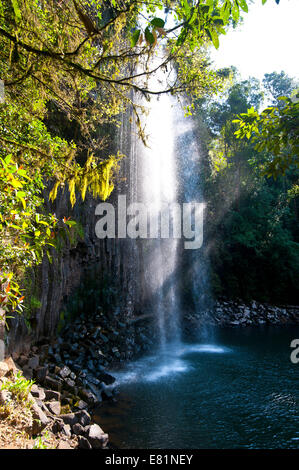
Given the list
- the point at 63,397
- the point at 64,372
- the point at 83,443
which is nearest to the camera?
the point at 83,443

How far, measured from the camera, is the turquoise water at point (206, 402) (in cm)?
628

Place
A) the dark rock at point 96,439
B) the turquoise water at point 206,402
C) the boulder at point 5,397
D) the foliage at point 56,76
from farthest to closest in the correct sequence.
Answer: the turquoise water at point 206,402 < the dark rock at point 96,439 < the boulder at point 5,397 < the foliage at point 56,76

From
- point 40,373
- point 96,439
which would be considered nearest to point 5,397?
point 96,439

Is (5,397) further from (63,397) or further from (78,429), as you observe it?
(63,397)

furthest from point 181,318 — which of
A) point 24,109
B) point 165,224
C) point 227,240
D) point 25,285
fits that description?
point 24,109

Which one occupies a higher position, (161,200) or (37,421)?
(161,200)

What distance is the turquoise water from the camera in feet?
20.6

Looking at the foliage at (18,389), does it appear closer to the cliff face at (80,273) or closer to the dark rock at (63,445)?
the dark rock at (63,445)

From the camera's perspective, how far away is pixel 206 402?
26.1 feet

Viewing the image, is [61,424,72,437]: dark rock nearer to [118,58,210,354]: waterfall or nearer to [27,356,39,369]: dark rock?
[27,356,39,369]: dark rock

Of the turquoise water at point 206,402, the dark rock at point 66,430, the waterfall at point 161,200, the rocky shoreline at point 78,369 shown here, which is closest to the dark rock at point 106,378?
the rocky shoreline at point 78,369

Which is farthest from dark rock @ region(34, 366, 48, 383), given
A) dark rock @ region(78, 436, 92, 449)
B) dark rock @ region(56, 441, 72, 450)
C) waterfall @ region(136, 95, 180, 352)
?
waterfall @ region(136, 95, 180, 352)

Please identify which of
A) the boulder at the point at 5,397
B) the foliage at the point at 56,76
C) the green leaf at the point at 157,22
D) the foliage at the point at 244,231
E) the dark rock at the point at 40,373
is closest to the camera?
the green leaf at the point at 157,22
